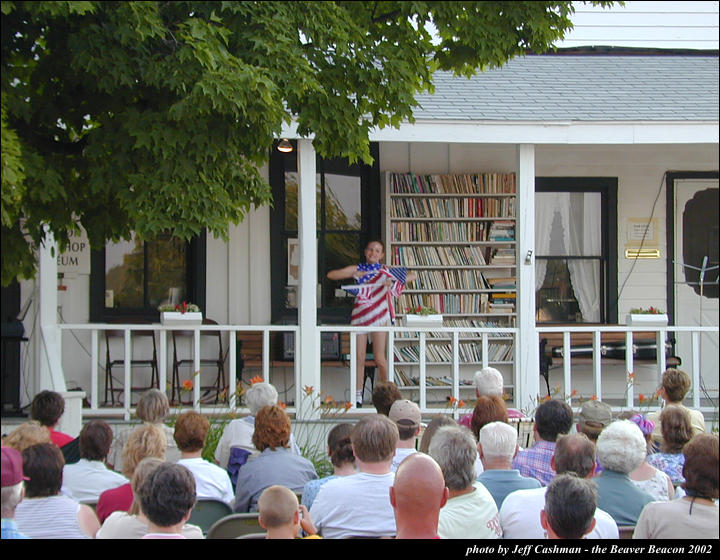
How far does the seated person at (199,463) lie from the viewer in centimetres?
519

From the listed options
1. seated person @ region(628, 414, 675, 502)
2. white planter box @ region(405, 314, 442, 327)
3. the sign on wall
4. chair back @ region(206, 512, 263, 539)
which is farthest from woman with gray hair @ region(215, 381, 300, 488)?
the sign on wall

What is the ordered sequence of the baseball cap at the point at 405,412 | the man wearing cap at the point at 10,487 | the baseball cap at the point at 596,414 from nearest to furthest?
the man wearing cap at the point at 10,487 < the baseball cap at the point at 405,412 < the baseball cap at the point at 596,414

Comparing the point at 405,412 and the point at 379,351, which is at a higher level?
the point at 379,351

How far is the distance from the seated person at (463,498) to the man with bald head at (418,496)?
438 millimetres

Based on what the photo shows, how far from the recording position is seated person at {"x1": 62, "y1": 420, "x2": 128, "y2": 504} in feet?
16.9

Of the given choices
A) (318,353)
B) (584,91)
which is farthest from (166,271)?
(584,91)

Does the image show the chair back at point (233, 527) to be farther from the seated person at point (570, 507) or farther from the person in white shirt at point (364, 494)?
the seated person at point (570, 507)

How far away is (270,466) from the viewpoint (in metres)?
5.27

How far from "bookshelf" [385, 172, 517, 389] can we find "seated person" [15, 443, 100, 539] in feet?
21.5

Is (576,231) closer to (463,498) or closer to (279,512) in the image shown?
(463,498)

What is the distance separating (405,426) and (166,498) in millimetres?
2169

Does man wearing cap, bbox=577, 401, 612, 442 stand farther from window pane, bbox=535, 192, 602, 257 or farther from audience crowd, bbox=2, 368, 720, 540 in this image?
window pane, bbox=535, 192, 602, 257

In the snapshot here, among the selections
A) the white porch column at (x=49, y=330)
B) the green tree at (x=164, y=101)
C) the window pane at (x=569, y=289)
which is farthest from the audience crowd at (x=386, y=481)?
the window pane at (x=569, y=289)
